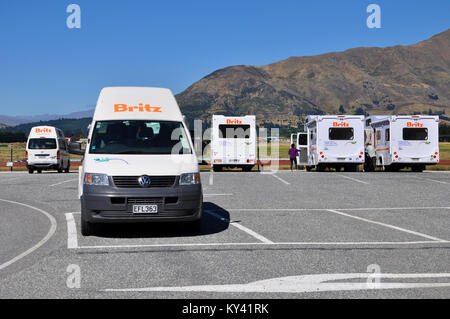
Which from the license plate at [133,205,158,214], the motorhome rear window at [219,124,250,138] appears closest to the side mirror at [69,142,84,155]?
the license plate at [133,205,158,214]

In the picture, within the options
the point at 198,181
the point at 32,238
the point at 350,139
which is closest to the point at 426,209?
the point at 198,181

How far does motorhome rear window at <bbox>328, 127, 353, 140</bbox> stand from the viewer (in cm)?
3039

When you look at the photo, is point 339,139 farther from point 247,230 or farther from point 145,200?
point 145,200

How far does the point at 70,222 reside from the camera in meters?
10.8

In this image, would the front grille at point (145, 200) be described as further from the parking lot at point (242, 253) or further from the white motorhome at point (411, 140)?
the white motorhome at point (411, 140)

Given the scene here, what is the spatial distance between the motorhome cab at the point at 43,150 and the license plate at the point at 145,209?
80.2ft

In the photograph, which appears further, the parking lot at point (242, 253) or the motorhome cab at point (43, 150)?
the motorhome cab at point (43, 150)

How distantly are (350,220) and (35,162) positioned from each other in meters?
24.3

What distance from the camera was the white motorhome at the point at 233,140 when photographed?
3122cm

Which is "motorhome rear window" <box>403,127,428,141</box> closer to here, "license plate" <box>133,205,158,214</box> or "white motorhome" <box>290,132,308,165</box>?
"white motorhome" <box>290,132,308,165</box>

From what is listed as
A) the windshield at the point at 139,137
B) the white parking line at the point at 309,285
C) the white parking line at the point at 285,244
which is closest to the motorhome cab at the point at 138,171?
the windshield at the point at 139,137

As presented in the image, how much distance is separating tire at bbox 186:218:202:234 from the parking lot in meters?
0.13

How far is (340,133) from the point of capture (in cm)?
3052
